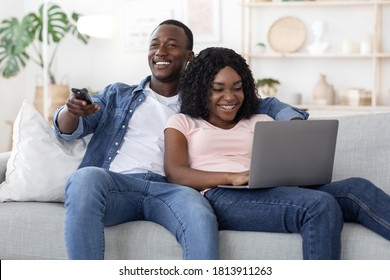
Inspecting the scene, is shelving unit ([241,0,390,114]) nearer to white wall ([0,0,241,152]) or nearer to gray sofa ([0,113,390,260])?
white wall ([0,0,241,152])

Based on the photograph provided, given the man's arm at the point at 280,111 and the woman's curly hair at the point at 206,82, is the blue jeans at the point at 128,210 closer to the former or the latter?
the woman's curly hair at the point at 206,82

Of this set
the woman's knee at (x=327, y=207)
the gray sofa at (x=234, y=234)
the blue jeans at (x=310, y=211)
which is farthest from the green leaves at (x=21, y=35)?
the woman's knee at (x=327, y=207)

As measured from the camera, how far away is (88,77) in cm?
654

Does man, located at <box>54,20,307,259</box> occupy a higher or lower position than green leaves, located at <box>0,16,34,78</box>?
lower

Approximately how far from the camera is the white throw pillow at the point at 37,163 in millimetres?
2664

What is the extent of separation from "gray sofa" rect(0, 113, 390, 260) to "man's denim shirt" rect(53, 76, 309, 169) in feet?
0.77

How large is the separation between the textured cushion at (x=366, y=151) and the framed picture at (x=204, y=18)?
141 inches

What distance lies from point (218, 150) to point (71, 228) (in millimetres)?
634

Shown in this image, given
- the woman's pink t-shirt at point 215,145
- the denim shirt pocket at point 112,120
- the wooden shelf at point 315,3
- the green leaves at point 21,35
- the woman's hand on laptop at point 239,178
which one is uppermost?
the wooden shelf at point 315,3

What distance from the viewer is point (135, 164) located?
259 cm

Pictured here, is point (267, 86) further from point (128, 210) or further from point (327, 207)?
point (327, 207)

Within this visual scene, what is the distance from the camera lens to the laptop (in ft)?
7.27

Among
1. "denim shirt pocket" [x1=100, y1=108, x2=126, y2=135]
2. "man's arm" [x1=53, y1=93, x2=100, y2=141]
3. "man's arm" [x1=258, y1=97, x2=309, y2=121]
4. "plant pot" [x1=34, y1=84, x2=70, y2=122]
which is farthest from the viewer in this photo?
"plant pot" [x1=34, y1=84, x2=70, y2=122]

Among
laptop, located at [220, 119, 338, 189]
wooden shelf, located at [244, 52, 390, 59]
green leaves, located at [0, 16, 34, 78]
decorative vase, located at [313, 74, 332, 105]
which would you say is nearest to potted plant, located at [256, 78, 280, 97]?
wooden shelf, located at [244, 52, 390, 59]
